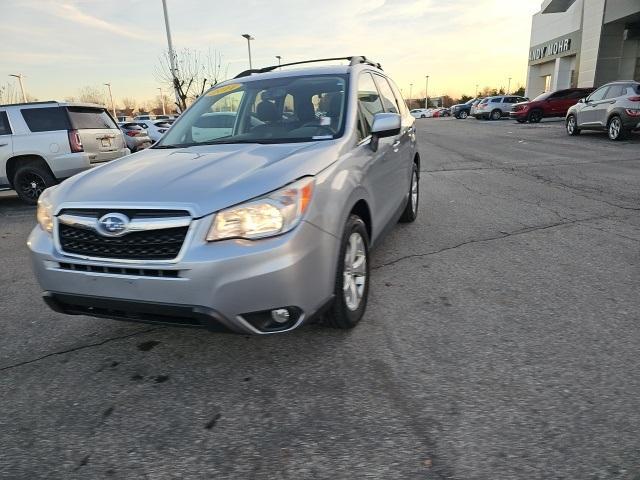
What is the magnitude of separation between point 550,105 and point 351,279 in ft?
95.5

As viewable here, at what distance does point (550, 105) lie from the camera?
27.8 meters

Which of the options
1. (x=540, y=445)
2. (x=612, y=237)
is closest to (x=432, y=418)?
(x=540, y=445)

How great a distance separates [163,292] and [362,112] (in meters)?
2.18

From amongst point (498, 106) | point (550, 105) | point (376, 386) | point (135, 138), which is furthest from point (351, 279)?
point (498, 106)

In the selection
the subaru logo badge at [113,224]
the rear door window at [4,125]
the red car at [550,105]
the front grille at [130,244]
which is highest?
the red car at [550,105]

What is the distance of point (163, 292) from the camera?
2375mm

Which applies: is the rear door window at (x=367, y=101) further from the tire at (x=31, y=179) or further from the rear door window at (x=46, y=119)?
the tire at (x=31, y=179)

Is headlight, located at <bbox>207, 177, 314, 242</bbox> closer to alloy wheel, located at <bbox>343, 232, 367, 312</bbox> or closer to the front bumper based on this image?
the front bumper

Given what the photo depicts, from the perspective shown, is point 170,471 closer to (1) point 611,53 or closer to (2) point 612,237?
(2) point 612,237

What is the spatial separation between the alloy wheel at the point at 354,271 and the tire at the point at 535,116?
92.8 ft

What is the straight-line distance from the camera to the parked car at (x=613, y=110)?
14289 mm

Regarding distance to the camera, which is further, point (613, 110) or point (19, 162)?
point (613, 110)

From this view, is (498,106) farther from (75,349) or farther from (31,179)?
(75,349)

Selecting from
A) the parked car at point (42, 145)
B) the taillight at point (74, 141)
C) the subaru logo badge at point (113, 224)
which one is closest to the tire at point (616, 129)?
the parked car at point (42, 145)
